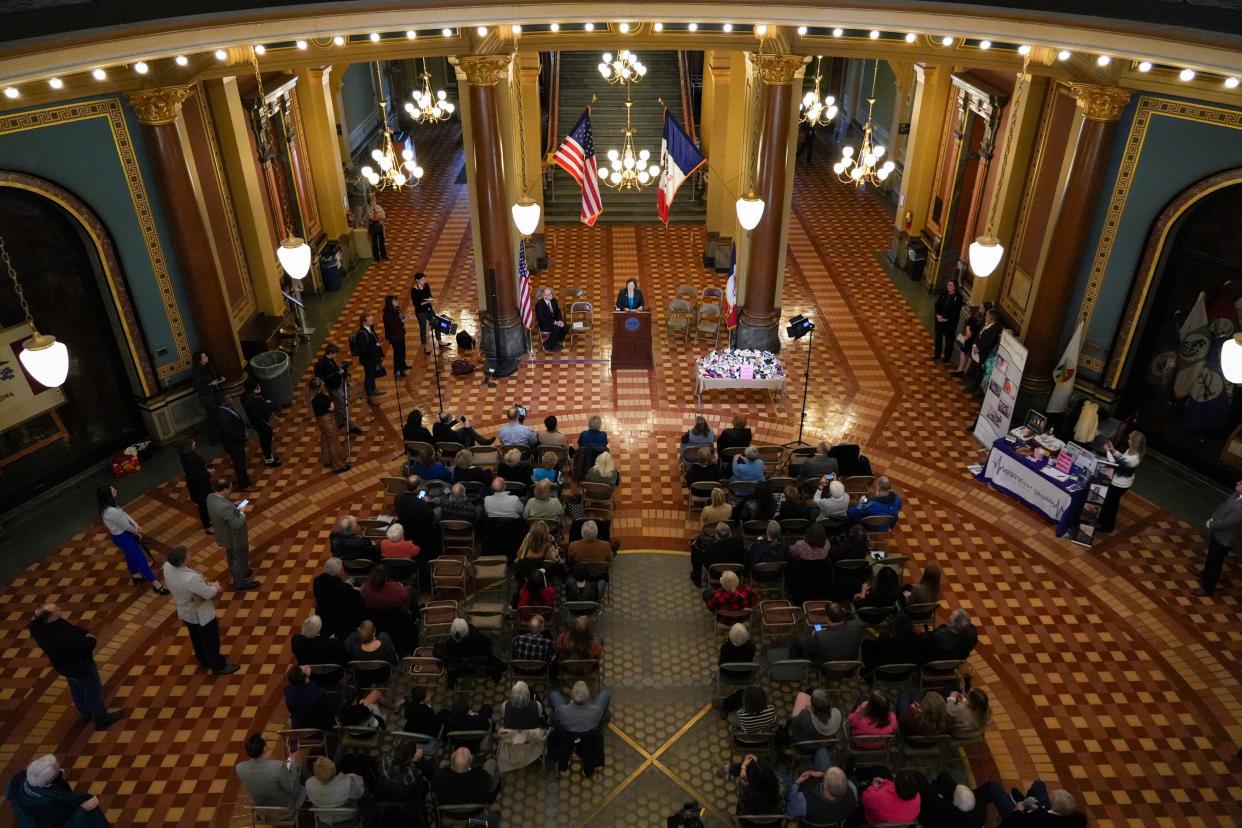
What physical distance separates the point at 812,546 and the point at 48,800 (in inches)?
262

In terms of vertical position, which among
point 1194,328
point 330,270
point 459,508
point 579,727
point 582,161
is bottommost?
point 579,727

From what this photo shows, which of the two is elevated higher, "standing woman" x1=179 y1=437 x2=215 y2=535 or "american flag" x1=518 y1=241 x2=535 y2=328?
"american flag" x1=518 y1=241 x2=535 y2=328

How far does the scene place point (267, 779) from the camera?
6.70 m

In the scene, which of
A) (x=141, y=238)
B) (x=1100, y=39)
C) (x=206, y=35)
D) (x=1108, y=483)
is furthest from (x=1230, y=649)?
(x=141, y=238)

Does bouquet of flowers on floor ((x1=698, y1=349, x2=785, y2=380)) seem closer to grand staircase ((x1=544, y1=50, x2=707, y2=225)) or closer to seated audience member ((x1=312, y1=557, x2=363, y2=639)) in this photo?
seated audience member ((x1=312, y1=557, x2=363, y2=639))

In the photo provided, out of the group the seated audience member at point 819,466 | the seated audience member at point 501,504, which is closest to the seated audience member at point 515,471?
the seated audience member at point 501,504

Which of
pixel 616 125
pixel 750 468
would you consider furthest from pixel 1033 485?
pixel 616 125

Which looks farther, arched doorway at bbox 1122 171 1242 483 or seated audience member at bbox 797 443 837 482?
arched doorway at bbox 1122 171 1242 483

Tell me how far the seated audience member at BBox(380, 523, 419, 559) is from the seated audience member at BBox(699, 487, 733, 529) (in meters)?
3.04

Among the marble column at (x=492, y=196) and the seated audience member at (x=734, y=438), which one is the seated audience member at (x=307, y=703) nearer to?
the seated audience member at (x=734, y=438)

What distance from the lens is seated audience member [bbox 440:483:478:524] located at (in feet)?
31.2

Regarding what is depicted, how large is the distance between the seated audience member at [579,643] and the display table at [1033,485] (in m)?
6.14

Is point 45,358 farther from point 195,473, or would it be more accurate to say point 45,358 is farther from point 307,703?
point 195,473

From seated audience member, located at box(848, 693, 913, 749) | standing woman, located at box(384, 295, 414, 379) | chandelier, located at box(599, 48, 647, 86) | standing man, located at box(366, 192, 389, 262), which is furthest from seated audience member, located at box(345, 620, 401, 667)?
chandelier, located at box(599, 48, 647, 86)
